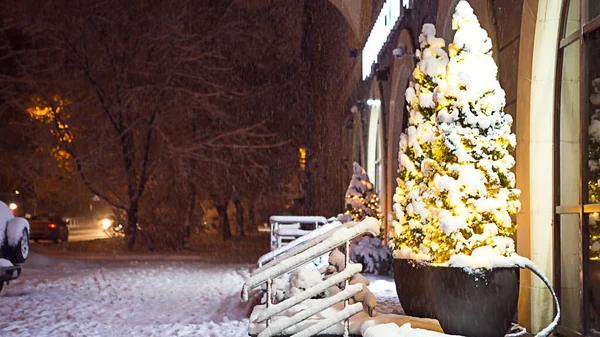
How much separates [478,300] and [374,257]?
1034cm

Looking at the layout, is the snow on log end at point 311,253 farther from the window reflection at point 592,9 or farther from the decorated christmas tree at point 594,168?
the window reflection at point 592,9

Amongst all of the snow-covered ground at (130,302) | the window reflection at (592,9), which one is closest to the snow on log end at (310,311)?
the snow-covered ground at (130,302)

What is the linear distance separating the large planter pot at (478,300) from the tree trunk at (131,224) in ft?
78.1

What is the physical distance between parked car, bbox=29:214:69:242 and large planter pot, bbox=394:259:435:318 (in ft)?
97.4

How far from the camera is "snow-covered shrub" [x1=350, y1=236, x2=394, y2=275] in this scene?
56.1 ft

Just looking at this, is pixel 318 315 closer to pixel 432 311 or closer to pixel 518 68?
pixel 432 311

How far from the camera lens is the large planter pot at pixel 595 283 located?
7117mm

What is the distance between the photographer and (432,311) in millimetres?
7691

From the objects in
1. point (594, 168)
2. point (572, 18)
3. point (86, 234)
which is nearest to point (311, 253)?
point (594, 168)

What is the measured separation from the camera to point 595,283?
7.18 metres

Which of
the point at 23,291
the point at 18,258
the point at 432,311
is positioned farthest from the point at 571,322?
the point at 23,291

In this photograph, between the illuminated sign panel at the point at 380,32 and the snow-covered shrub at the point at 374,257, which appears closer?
the snow-covered shrub at the point at 374,257

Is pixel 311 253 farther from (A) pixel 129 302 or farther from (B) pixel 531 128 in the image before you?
(A) pixel 129 302

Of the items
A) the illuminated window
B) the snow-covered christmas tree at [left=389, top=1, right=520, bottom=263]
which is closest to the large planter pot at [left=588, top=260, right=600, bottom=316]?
the snow-covered christmas tree at [left=389, top=1, right=520, bottom=263]
